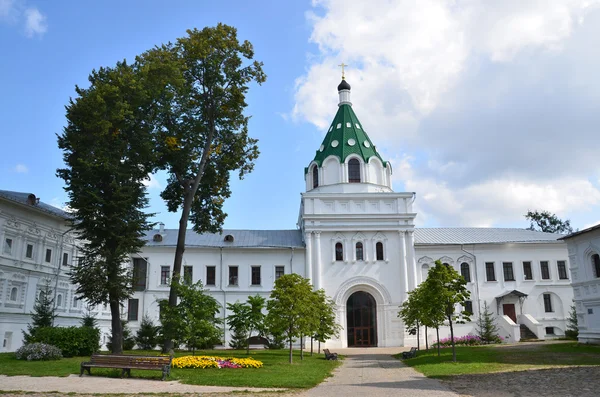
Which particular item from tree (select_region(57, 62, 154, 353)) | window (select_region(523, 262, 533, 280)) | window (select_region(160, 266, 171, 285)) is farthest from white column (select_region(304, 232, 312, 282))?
window (select_region(523, 262, 533, 280))

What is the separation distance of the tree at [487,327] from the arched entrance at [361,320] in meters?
7.55

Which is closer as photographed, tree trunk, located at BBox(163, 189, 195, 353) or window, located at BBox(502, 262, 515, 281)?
tree trunk, located at BBox(163, 189, 195, 353)

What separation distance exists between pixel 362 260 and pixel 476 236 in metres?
10.5

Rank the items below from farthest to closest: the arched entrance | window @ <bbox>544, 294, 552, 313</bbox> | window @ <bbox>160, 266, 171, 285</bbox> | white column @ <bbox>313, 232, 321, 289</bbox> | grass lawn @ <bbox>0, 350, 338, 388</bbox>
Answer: window @ <bbox>544, 294, 552, 313</bbox> < window @ <bbox>160, 266, 171, 285</bbox> < white column @ <bbox>313, 232, 321, 289</bbox> < the arched entrance < grass lawn @ <bbox>0, 350, 338, 388</bbox>

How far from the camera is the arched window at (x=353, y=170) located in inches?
1569

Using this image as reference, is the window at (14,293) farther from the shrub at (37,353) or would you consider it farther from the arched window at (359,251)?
the arched window at (359,251)

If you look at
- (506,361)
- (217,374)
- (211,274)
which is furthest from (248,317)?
(506,361)

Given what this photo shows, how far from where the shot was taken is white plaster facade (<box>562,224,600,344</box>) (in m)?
26.3

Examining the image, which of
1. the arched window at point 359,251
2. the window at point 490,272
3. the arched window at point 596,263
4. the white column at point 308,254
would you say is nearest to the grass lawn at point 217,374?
the arched window at point 596,263

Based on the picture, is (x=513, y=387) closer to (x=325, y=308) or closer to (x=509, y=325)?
(x=325, y=308)

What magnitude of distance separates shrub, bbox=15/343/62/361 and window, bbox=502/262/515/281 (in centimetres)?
3151

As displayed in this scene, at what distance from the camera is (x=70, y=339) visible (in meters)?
24.4

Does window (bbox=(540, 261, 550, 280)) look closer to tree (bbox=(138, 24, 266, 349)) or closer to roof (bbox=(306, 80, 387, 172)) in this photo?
roof (bbox=(306, 80, 387, 172))

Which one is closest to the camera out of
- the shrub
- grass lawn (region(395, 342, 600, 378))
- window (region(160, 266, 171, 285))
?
grass lawn (region(395, 342, 600, 378))
